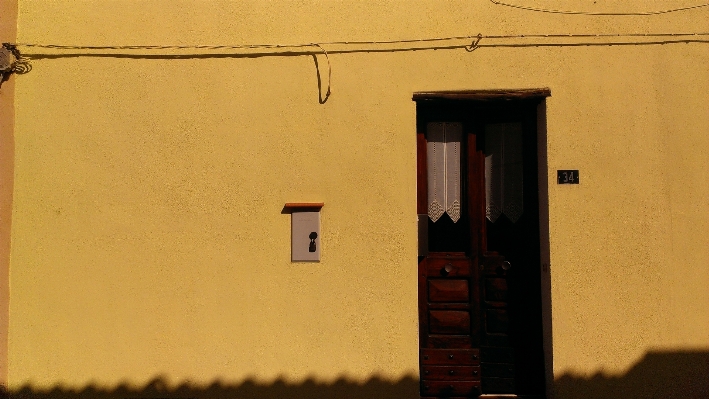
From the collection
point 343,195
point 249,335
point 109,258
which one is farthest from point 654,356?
point 109,258

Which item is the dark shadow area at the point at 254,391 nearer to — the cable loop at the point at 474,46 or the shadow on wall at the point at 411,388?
the shadow on wall at the point at 411,388

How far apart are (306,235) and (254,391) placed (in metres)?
1.24

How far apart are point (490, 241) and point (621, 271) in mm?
963

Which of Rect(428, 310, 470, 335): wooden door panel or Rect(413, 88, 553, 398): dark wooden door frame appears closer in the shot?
Rect(413, 88, 553, 398): dark wooden door frame

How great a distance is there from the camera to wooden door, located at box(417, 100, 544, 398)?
4.36 meters

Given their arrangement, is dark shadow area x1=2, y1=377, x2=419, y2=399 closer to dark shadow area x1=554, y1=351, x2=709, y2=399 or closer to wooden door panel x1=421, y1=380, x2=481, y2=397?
wooden door panel x1=421, y1=380, x2=481, y2=397

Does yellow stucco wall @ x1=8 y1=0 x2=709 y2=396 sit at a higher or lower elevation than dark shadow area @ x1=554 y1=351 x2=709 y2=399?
higher

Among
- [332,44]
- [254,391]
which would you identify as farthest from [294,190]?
[254,391]

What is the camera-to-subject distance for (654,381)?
412 centimetres

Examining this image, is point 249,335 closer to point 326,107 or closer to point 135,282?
point 135,282

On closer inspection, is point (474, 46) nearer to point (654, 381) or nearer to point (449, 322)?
point (449, 322)

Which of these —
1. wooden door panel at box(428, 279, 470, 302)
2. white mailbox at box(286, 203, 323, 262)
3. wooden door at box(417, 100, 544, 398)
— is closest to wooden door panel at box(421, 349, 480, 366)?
wooden door at box(417, 100, 544, 398)

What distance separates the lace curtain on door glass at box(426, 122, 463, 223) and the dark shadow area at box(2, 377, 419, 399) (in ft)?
4.33

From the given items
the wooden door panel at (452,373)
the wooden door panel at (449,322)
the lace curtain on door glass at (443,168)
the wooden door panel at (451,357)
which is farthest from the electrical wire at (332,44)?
the wooden door panel at (452,373)
